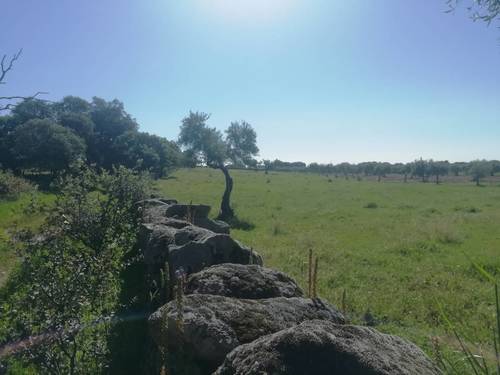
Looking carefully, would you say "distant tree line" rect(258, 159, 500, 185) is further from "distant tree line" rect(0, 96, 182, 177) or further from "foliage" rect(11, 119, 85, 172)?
"foliage" rect(11, 119, 85, 172)

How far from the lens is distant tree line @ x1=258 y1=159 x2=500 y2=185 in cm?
8588

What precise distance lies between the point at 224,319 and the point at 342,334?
140cm

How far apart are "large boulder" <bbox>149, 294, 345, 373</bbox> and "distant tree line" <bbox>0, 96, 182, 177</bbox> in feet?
110

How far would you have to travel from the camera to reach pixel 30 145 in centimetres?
4269

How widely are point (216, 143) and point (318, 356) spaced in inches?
1135

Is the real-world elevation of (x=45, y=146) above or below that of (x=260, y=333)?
above

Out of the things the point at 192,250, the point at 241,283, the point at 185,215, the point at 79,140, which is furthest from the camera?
the point at 79,140

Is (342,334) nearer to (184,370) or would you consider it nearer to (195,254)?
(184,370)

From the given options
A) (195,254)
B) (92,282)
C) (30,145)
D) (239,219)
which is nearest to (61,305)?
(92,282)

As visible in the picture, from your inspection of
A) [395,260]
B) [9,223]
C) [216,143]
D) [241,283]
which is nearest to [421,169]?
[216,143]

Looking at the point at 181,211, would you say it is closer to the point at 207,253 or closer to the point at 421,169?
→ the point at 207,253

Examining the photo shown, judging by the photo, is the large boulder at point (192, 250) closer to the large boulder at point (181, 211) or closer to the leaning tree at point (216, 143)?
the large boulder at point (181, 211)

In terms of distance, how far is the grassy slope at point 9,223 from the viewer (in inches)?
443

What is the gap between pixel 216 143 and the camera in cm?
3127
